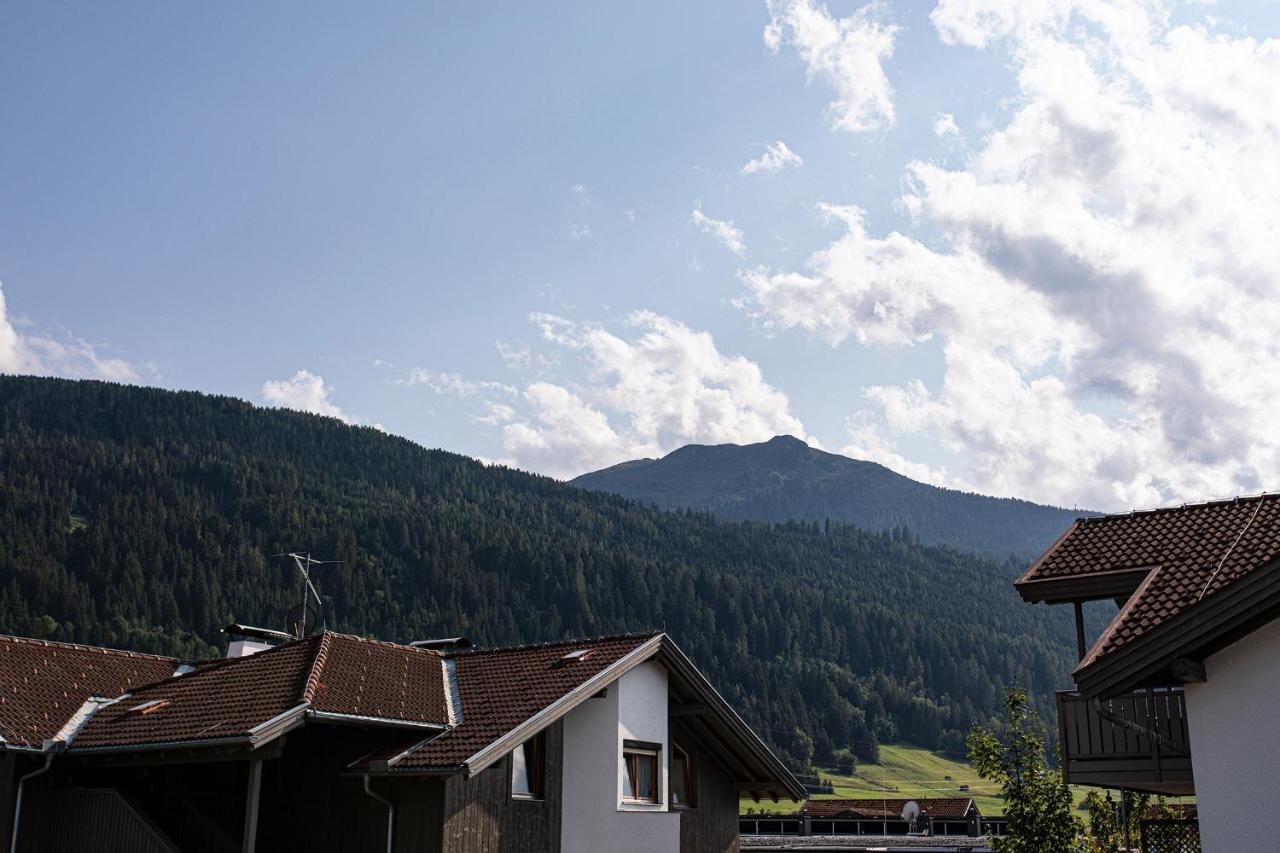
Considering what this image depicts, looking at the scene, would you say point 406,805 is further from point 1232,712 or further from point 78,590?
point 78,590

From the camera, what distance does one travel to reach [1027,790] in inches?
984

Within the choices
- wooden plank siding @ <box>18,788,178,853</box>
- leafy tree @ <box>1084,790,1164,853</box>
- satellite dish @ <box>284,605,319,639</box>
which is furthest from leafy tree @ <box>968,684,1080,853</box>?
satellite dish @ <box>284,605,319,639</box>

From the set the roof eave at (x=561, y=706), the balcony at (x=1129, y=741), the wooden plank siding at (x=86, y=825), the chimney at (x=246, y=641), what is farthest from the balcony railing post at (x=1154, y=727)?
the chimney at (x=246, y=641)

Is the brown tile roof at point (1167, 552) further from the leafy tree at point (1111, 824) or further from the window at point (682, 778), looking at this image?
the window at point (682, 778)

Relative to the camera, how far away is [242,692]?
22672 mm

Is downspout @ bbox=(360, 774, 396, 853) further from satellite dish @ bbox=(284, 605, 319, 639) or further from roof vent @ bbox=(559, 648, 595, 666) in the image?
satellite dish @ bbox=(284, 605, 319, 639)

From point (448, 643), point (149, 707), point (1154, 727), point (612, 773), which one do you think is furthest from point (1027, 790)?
point (149, 707)

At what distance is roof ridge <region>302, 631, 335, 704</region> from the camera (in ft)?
68.6

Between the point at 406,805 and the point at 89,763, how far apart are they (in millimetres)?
6416

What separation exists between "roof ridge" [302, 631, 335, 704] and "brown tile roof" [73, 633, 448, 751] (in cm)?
2

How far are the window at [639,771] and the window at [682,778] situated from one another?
1009mm

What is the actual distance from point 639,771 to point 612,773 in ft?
3.55

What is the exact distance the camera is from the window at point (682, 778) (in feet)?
85.9

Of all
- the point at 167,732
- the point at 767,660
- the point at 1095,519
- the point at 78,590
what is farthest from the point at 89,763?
Result: the point at 767,660
